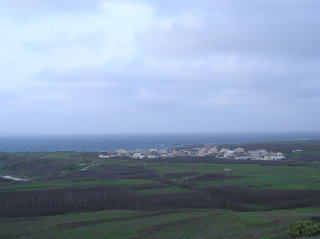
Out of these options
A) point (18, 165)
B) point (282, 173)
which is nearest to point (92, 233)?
point (282, 173)

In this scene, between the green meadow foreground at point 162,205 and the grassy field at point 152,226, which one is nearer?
the grassy field at point 152,226

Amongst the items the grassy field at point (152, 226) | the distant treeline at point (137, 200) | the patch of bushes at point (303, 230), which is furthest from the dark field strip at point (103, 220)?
the patch of bushes at point (303, 230)

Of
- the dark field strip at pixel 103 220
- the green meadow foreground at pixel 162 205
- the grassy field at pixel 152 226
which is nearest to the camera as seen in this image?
the grassy field at pixel 152 226

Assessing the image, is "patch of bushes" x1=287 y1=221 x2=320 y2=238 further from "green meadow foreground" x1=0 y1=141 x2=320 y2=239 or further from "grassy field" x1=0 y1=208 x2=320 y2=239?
"green meadow foreground" x1=0 y1=141 x2=320 y2=239

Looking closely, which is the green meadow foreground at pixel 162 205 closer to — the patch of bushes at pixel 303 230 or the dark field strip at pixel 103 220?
the dark field strip at pixel 103 220

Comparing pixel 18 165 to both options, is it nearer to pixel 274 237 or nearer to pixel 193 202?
pixel 193 202

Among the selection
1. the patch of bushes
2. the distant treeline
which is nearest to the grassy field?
the patch of bushes

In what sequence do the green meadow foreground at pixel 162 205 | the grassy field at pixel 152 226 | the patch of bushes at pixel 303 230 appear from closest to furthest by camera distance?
the patch of bushes at pixel 303 230
the grassy field at pixel 152 226
the green meadow foreground at pixel 162 205
